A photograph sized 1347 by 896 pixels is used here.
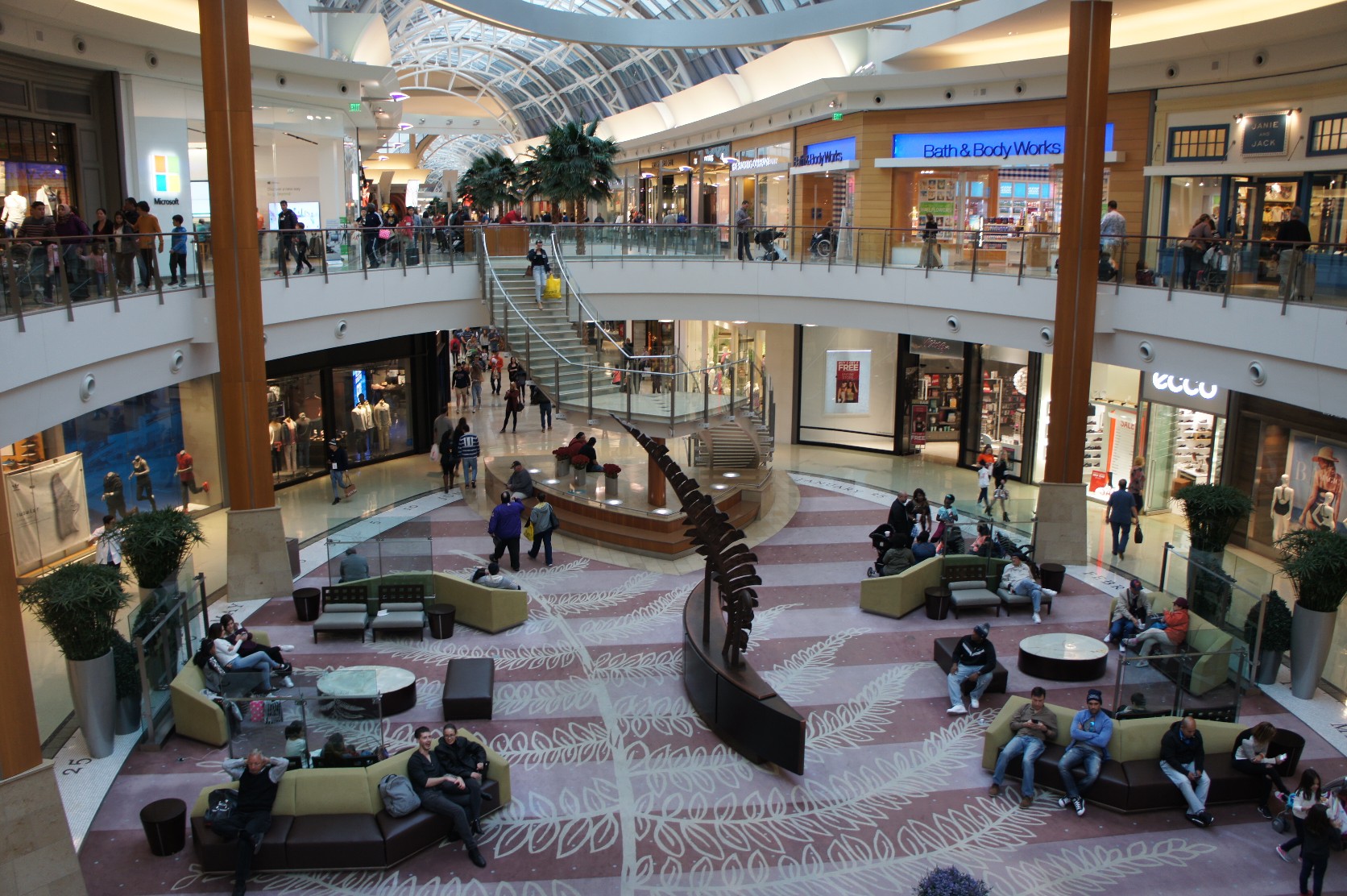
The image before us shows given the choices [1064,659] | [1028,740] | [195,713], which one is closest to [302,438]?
[195,713]

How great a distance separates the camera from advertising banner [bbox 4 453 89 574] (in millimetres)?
14969

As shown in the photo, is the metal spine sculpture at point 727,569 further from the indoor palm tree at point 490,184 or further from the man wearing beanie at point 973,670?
the indoor palm tree at point 490,184

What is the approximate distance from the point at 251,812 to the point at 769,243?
17086 millimetres

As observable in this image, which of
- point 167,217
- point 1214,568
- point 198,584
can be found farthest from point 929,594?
point 167,217

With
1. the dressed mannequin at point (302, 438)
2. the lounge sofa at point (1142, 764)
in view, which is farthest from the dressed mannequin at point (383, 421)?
the lounge sofa at point (1142, 764)

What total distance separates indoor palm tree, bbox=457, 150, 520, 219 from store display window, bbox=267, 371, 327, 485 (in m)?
20.1

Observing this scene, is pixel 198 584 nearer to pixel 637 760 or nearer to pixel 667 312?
pixel 637 760

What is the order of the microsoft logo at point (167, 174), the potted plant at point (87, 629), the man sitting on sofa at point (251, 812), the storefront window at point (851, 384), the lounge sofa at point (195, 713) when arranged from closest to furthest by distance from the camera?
1. the man sitting on sofa at point (251, 812)
2. the potted plant at point (87, 629)
3. the lounge sofa at point (195, 713)
4. the microsoft logo at point (167, 174)
5. the storefront window at point (851, 384)

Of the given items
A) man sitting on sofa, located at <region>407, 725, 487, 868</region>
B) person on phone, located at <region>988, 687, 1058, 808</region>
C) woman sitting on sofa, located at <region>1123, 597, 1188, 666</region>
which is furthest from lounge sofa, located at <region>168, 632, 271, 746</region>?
woman sitting on sofa, located at <region>1123, 597, 1188, 666</region>

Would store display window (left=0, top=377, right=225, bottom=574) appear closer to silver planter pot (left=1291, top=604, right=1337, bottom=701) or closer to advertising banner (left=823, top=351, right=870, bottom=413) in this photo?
advertising banner (left=823, top=351, right=870, bottom=413)

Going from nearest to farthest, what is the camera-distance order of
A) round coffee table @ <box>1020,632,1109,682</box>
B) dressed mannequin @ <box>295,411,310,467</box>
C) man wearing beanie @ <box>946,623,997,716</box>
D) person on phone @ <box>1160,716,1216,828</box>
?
person on phone @ <box>1160,716,1216,828</box>, man wearing beanie @ <box>946,623,997,716</box>, round coffee table @ <box>1020,632,1109,682</box>, dressed mannequin @ <box>295,411,310,467</box>

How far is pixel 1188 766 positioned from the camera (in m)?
9.47

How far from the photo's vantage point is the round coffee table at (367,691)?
30.2 ft

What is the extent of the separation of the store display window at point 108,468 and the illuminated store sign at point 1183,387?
16976mm
